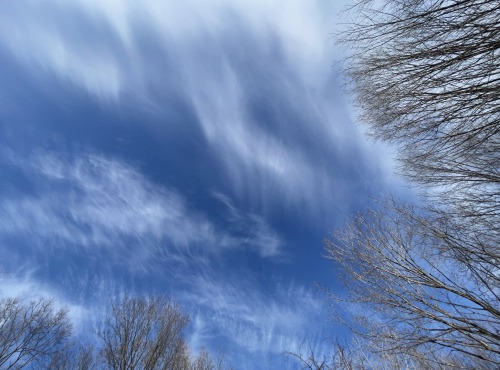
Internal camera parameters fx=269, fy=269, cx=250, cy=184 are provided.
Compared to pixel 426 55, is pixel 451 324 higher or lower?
lower

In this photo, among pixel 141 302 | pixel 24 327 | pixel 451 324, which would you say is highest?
pixel 141 302

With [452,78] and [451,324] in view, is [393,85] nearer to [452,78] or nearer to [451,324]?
[452,78]

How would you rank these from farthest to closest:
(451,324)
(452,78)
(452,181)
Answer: (452,181) → (451,324) → (452,78)

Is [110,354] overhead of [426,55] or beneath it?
beneath

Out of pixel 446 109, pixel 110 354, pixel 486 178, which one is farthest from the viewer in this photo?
pixel 110 354

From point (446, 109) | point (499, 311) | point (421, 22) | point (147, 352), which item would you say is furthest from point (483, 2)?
point (147, 352)

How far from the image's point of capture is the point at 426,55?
3.21 metres

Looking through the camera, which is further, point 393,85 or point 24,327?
point 24,327

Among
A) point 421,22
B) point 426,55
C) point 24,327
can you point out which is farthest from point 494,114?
point 24,327

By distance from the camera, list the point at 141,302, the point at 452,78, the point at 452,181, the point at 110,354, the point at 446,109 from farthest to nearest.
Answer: the point at 141,302 → the point at 110,354 → the point at 452,181 → the point at 446,109 → the point at 452,78

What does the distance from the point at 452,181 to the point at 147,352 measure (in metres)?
14.5

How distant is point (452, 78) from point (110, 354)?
51.9 feet

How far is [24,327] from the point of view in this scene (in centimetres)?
1302

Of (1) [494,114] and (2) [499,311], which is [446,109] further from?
(2) [499,311]
